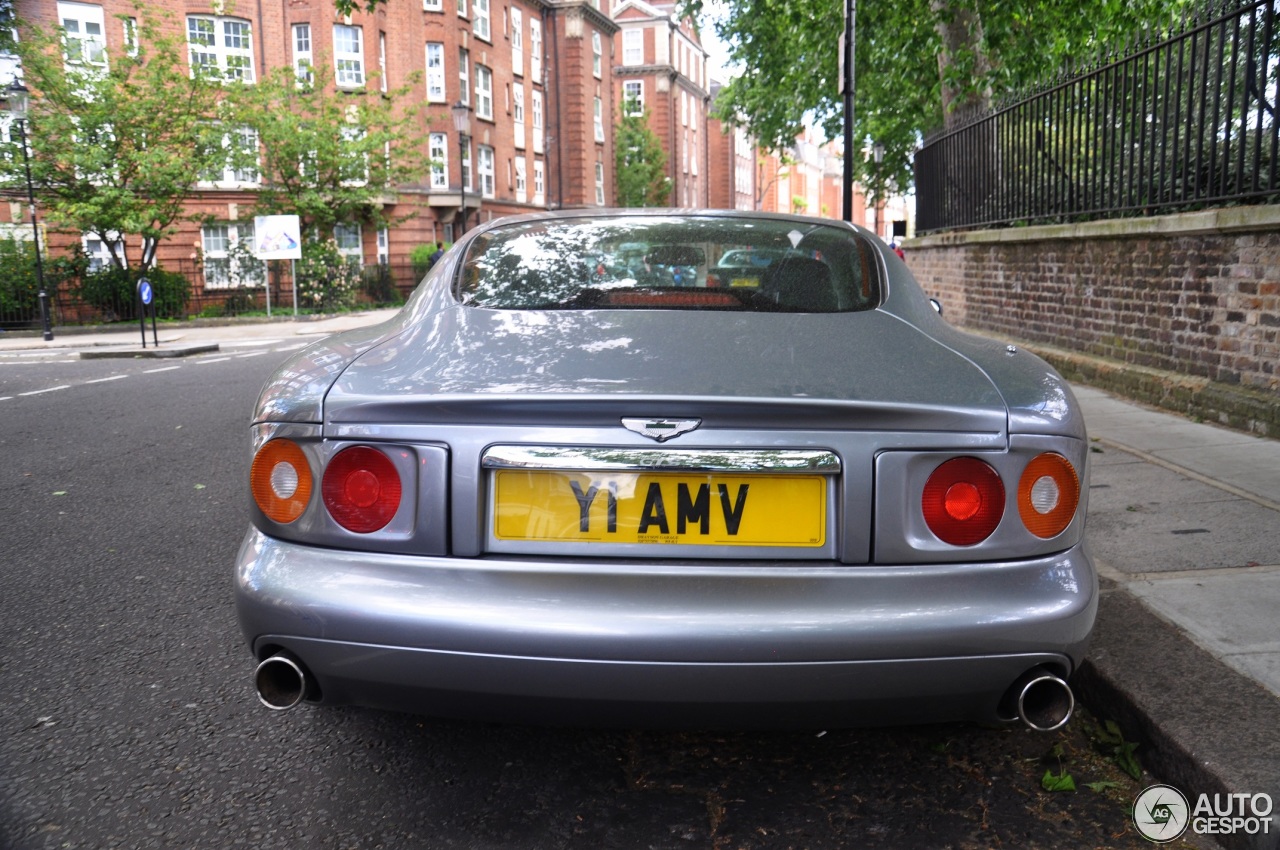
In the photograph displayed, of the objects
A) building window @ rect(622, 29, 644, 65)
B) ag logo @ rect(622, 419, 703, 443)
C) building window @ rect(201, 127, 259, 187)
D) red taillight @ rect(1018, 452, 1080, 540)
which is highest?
building window @ rect(622, 29, 644, 65)

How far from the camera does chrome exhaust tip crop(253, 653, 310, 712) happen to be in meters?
2.35

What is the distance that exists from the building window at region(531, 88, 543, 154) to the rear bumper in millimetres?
52524

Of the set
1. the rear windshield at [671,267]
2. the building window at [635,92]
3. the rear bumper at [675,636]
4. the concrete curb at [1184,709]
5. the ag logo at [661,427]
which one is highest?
the building window at [635,92]

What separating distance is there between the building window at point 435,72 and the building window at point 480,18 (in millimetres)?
3295

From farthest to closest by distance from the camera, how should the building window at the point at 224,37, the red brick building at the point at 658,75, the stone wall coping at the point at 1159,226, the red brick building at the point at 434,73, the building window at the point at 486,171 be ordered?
1. the red brick building at the point at 658,75
2. the building window at the point at 486,171
3. the building window at the point at 224,37
4. the red brick building at the point at 434,73
5. the stone wall coping at the point at 1159,226

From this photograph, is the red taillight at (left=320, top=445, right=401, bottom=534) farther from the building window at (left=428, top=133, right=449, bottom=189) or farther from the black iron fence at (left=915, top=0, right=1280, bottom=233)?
the building window at (left=428, top=133, right=449, bottom=189)

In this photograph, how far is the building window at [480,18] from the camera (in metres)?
44.7

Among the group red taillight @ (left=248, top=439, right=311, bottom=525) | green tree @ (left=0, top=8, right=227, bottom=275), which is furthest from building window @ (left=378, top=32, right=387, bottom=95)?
red taillight @ (left=248, top=439, right=311, bottom=525)

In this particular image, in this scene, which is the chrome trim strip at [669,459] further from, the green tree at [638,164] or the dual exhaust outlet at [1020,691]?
the green tree at [638,164]

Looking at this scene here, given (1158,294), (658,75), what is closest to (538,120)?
(658,75)

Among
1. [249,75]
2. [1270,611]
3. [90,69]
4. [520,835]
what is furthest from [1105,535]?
[249,75]

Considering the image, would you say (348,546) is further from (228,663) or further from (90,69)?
(90,69)

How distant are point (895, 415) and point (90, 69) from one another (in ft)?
93.0

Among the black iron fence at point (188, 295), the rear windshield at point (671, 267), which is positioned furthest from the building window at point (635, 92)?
the rear windshield at point (671, 267)
